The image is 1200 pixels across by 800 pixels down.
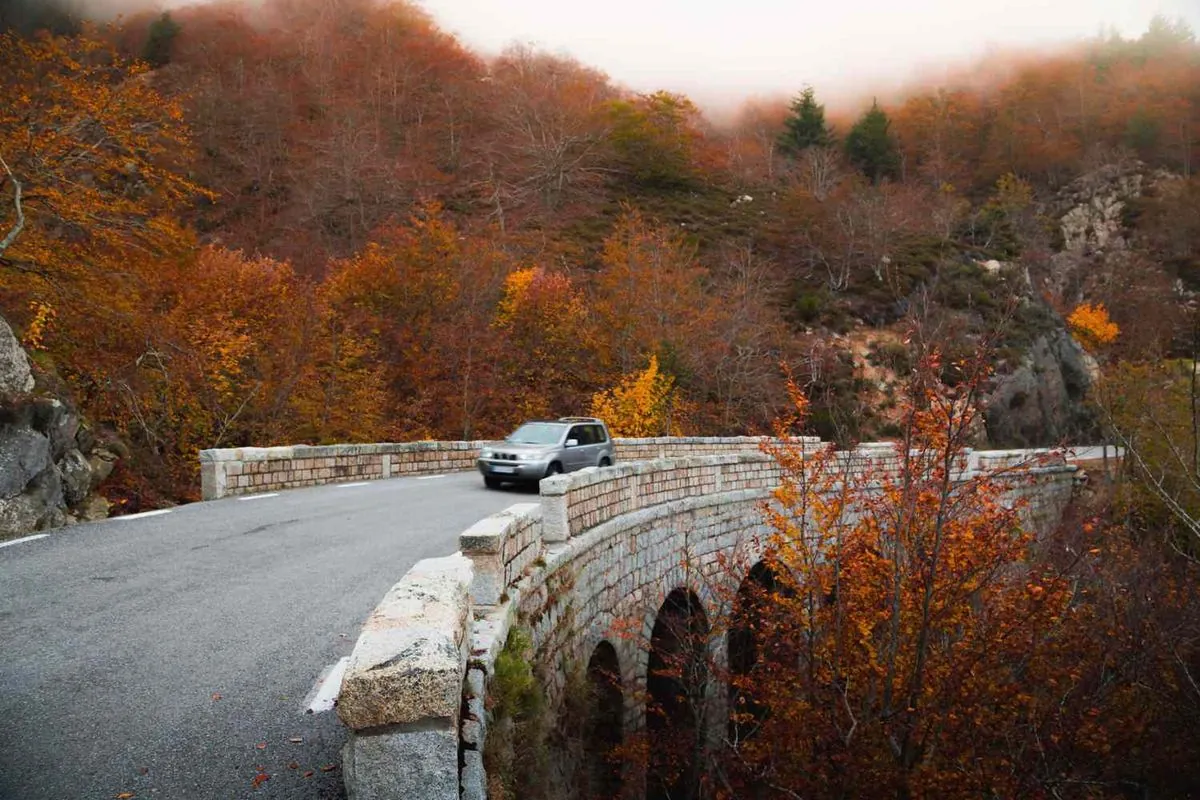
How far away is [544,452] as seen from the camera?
54.1ft

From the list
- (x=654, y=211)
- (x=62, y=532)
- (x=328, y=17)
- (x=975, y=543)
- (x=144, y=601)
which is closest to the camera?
(x=144, y=601)

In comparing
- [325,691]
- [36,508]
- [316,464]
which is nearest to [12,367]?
[36,508]

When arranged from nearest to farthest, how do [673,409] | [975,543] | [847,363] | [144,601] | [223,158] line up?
[144,601], [975,543], [673,409], [847,363], [223,158]

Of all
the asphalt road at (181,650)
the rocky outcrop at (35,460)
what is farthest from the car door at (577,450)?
the rocky outcrop at (35,460)

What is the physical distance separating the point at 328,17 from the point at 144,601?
90811 millimetres

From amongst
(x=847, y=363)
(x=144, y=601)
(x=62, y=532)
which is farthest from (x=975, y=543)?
(x=847, y=363)

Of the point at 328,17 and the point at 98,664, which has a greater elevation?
the point at 328,17

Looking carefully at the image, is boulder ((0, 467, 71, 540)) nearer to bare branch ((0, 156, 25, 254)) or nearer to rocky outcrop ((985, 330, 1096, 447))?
bare branch ((0, 156, 25, 254))

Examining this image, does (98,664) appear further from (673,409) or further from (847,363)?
(847,363)

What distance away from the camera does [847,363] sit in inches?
1732

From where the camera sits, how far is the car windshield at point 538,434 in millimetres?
17156

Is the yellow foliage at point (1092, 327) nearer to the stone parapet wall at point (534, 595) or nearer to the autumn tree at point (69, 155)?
the stone parapet wall at point (534, 595)

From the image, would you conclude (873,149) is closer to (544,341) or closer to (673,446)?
(544,341)

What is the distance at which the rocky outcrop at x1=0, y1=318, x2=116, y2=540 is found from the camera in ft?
30.9
